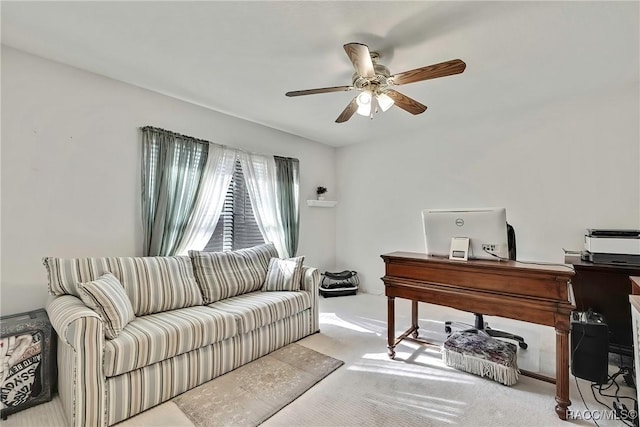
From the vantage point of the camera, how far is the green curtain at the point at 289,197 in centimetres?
412

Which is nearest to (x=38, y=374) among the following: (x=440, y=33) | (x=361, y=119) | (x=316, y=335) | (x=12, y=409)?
(x=12, y=409)

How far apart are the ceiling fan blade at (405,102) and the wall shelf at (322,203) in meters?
2.42

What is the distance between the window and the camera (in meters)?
3.60

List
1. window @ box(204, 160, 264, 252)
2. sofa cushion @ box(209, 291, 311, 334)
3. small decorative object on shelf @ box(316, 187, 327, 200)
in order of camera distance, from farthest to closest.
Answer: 1. small decorative object on shelf @ box(316, 187, 327, 200)
2. window @ box(204, 160, 264, 252)
3. sofa cushion @ box(209, 291, 311, 334)

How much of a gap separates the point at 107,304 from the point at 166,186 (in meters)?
1.40

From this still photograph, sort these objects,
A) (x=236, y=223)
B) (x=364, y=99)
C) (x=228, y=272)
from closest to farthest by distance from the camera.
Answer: (x=364, y=99)
(x=228, y=272)
(x=236, y=223)

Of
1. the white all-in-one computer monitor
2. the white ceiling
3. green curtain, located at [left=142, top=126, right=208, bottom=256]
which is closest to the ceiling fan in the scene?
the white ceiling

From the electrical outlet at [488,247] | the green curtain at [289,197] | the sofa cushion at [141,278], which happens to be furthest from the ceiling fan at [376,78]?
the sofa cushion at [141,278]

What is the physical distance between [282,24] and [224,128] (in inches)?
75.7

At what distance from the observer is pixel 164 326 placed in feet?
6.63

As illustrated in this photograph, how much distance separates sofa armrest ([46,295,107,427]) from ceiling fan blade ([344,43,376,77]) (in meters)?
2.14

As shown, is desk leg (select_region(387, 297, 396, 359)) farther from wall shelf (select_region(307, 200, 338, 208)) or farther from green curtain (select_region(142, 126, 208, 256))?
wall shelf (select_region(307, 200, 338, 208))

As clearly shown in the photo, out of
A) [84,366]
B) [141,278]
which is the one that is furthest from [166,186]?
[84,366]

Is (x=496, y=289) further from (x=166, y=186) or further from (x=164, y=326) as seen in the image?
(x=166, y=186)
